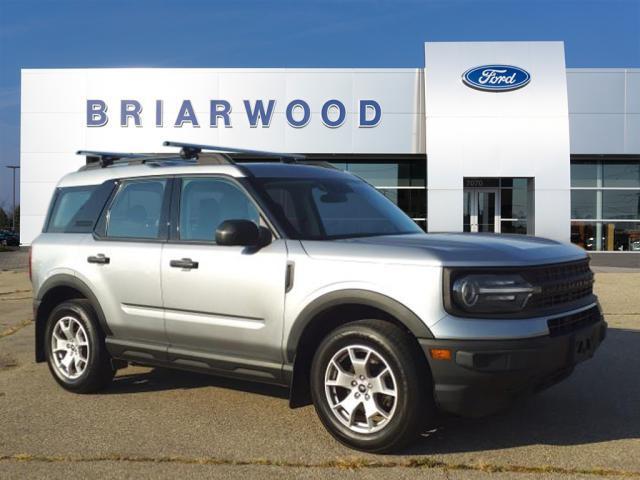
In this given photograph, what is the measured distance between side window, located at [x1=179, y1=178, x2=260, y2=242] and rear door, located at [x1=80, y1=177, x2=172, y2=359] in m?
0.19

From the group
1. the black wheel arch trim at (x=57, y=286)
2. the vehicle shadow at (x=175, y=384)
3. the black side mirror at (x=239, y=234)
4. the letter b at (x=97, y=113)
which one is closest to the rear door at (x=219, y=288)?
the black side mirror at (x=239, y=234)

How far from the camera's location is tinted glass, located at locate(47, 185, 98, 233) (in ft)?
19.1

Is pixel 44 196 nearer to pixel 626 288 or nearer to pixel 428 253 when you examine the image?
pixel 626 288

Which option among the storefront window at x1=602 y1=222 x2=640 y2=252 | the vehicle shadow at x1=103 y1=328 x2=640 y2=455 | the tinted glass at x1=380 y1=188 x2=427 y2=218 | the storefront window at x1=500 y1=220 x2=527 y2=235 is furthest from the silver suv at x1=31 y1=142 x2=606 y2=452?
the storefront window at x1=602 y1=222 x2=640 y2=252

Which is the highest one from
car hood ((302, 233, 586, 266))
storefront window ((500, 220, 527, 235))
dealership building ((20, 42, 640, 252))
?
dealership building ((20, 42, 640, 252))

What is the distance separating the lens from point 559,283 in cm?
406

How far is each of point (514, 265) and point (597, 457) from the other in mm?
1264

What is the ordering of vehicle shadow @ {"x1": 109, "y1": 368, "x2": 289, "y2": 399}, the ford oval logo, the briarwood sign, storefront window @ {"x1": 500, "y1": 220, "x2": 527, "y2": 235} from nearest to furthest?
1. vehicle shadow @ {"x1": 109, "y1": 368, "x2": 289, "y2": 399}
2. the ford oval logo
3. the briarwood sign
4. storefront window @ {"x1": 500, "y1": 220, "x2": 527, "y2": 235}

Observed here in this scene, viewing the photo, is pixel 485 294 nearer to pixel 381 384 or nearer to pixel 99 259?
pixel 381 384

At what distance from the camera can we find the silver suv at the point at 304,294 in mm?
3768

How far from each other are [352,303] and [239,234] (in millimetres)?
865

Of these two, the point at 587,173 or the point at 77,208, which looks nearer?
the point at 77,208

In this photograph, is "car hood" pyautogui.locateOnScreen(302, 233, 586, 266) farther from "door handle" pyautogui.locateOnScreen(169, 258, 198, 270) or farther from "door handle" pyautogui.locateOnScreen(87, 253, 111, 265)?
"door handle" pyautogui.locateOnScreen(87, 253, 111, 265)

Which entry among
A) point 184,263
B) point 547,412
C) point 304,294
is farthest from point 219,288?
point 547,412
